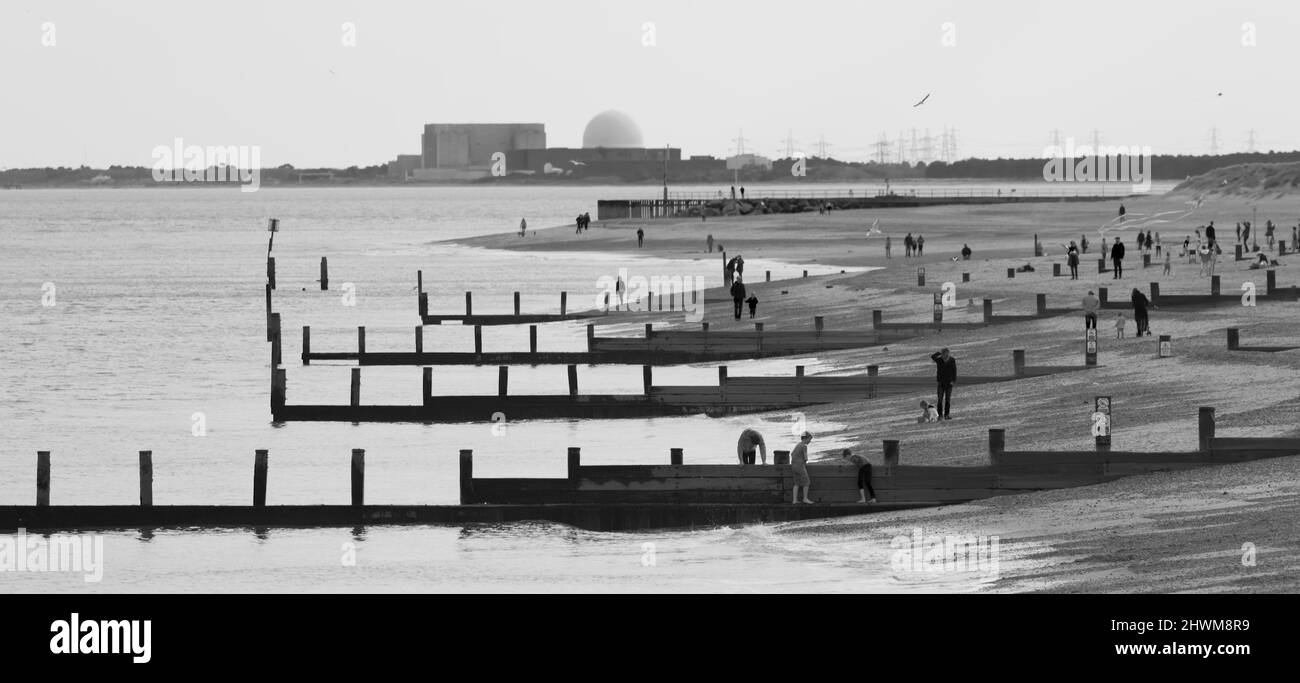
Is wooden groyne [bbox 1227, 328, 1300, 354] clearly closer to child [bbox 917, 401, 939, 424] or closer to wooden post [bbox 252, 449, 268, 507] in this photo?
child [bbox 917, 401, 939, 424]

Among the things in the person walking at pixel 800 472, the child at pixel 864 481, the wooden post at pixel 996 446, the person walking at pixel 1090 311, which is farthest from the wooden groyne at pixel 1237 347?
the person walking at pixel 800 472

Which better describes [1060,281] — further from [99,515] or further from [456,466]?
[99,515]

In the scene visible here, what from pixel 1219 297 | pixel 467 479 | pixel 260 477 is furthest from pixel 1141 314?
pixel 260 477

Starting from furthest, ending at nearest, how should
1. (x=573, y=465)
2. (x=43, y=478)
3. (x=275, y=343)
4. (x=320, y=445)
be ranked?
1. (x=275, y=343)
2. (x=320, y=445)
3. (x=43, y=478)
4. (x=573, y=465)

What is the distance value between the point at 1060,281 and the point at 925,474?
37.2 m

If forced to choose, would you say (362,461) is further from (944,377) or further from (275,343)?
(275,343)

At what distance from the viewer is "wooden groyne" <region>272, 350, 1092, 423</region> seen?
133ft

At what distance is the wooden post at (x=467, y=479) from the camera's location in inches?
1163

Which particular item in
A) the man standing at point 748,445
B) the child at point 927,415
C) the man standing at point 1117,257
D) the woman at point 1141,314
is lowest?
the man standing at point 748,445

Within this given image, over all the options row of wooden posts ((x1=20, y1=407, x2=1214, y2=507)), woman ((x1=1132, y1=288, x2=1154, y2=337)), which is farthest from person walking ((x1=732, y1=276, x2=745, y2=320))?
row of wooden posts ((x1=20, y1=407, x2=1214, y2=507))

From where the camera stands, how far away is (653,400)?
139 feet

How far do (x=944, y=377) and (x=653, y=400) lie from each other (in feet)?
29.4

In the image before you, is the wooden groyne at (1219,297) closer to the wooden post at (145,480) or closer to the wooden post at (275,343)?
the wooden post at (275,343)
